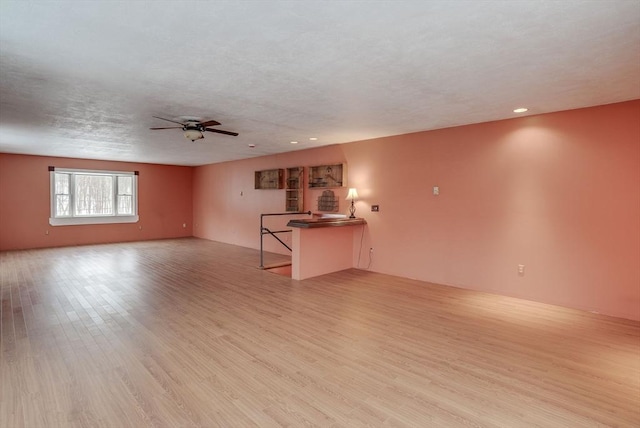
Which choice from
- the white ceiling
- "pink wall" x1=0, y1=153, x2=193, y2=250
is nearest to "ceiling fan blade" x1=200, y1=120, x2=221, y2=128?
the white ceiling

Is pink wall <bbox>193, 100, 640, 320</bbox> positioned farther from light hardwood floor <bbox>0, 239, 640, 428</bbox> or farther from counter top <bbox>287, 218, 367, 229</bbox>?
light hardwood floor <bbox>0, 239, 640, 428</bbox>

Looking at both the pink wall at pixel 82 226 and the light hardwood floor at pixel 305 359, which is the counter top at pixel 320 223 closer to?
the light hardwood floor at pixel 305 359

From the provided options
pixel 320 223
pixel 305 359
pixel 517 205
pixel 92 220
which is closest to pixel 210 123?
pixel 320 223

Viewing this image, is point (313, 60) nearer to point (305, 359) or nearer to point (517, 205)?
point (305, 359)

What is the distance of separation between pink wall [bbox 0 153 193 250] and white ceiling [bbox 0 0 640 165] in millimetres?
4404

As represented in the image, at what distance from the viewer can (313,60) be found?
8.96 ft

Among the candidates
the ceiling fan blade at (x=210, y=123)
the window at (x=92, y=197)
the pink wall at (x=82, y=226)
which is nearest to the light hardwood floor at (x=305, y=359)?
the ceiling fan blade at (x=210, y=123)

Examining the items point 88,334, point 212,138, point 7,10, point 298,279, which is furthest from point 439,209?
point 7,10

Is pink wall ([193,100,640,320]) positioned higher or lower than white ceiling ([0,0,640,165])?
lower

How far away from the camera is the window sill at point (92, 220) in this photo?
882 cm

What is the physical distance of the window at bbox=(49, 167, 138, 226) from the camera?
8852 millimetres

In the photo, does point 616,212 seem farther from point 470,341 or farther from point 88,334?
point 88,334

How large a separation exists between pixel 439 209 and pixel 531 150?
1460mm

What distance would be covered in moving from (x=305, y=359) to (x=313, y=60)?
2456 mm
